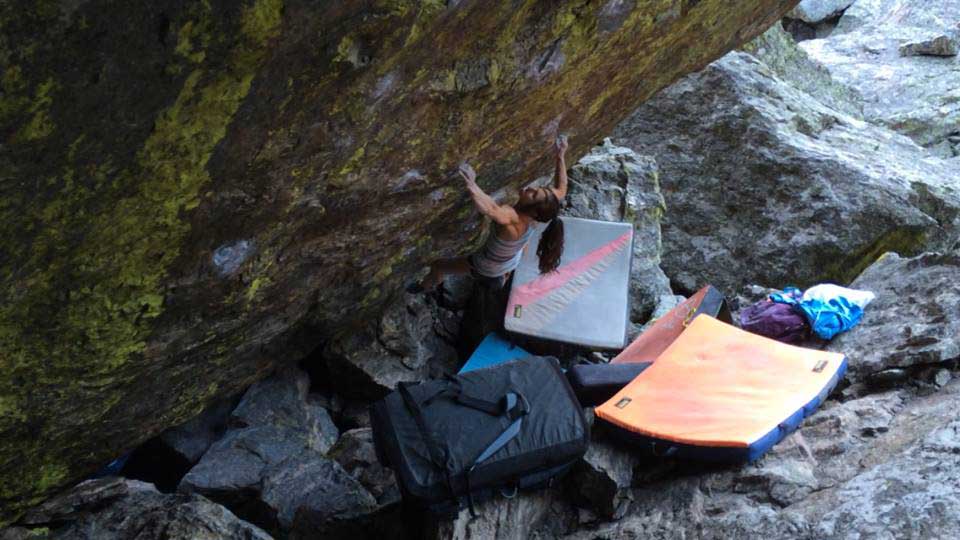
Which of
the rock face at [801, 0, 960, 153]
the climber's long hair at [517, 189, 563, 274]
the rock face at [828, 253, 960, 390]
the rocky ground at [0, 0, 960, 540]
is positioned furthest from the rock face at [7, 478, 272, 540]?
the rock face at [801, 0, 960, 153]

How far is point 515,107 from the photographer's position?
7.06 metres

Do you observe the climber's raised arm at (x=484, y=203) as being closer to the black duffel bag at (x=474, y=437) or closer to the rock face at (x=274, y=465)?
the black duffel bag at (x=474, y=437)

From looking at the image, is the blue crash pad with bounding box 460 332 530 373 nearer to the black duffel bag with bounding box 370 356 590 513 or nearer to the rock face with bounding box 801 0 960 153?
the black duffel bag with bounding box 370 356 590 513

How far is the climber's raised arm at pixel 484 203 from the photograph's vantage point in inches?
287

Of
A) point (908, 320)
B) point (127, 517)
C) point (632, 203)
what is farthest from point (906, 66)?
point (127, 517)

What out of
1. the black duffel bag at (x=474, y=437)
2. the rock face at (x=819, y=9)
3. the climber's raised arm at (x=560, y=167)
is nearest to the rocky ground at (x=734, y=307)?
the black duffel bag at (x=474, y=437)

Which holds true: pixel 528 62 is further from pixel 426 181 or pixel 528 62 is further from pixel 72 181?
pixel 72 181

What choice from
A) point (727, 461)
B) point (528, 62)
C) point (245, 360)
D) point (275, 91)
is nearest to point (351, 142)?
point (275, 91)

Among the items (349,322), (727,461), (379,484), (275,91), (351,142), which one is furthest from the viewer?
(349,322)

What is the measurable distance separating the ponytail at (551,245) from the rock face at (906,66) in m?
10.1

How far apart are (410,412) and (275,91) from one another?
2.60 metres

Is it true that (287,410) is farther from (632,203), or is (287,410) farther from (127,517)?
(632,203)

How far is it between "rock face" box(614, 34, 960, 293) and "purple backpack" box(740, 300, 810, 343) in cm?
342

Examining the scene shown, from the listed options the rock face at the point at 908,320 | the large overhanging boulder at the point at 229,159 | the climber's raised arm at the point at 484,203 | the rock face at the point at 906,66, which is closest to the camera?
the large overhanging boulder at the point at 229,159
